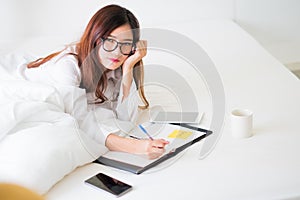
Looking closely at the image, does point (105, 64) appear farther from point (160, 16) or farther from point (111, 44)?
point (160, 16)

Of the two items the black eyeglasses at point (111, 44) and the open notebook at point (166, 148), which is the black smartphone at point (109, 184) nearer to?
the open notebook at point (166, 148)

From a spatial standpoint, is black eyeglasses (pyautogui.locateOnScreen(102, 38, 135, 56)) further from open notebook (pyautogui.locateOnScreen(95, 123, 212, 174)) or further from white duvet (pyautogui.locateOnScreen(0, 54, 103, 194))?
open notebook (pyautogui.locateOnScreen(95, 123, 212, 174))

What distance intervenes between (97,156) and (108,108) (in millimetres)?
303

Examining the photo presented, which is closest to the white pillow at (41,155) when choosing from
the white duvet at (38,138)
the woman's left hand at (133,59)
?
the white duvet at (38,138)

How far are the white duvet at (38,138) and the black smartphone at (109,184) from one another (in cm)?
8

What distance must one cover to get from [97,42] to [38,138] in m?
0.46

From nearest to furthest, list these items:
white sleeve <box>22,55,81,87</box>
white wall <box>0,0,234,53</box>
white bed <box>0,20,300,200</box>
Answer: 1. white bed <box>0,20,300,200</box>
2. white sleeve <box>22,55,81,87</box>
3. white wall <box>0,0,234,53</box>

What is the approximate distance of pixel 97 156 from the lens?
160 cm

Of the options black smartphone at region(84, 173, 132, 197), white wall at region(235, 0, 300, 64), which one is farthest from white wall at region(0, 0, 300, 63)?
black smartphone at region(84, 173, 132, 197)

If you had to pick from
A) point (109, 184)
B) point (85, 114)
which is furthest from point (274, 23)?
point (109, 184)

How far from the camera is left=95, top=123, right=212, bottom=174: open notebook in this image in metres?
1.54

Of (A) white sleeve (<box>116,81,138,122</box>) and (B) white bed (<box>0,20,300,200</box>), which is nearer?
Result: (B) white bed (<box>0,20,300,200</box>)

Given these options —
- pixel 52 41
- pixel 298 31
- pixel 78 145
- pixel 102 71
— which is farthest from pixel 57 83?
pixel 298 31

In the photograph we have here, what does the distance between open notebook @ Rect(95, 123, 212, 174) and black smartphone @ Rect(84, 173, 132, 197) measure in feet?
0.23
